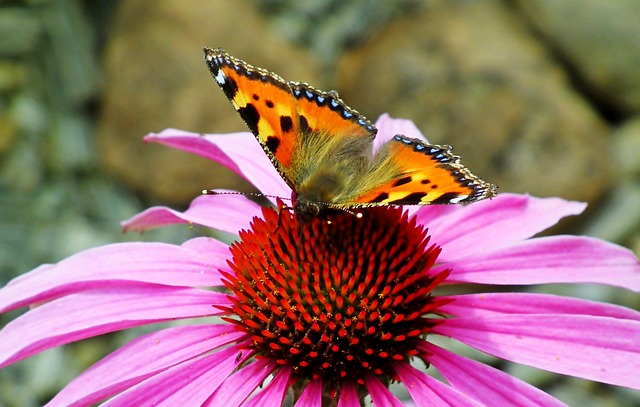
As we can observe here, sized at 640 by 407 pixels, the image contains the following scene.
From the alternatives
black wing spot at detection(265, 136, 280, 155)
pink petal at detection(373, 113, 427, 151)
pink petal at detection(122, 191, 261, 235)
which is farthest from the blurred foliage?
black wing spot at detection(265, 136, 280, 155)

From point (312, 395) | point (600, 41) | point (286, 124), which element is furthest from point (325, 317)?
point (600, 41)

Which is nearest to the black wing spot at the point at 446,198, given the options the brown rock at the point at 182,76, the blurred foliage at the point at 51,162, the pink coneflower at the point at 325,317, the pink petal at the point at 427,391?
the pink coneflower at the point at 325,317

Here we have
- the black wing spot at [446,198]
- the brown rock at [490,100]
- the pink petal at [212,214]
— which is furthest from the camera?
the brown rock at [490,100]

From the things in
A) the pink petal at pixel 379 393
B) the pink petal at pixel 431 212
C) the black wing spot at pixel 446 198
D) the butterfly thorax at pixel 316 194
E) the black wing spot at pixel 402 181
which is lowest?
the pink petal at pixel 379 393

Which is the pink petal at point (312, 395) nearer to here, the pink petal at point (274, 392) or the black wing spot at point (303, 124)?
the pink petal at point (274, 392)

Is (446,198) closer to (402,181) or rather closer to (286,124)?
(402,181)

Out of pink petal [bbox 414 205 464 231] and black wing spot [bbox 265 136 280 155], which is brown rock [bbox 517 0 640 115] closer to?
pink petal [bbox 414 205 464 231]

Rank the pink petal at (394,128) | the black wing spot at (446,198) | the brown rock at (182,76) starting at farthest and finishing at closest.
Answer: the brown rock at (182,76) → the pink petal at (394,128) → the black wing spot at (446,198)
